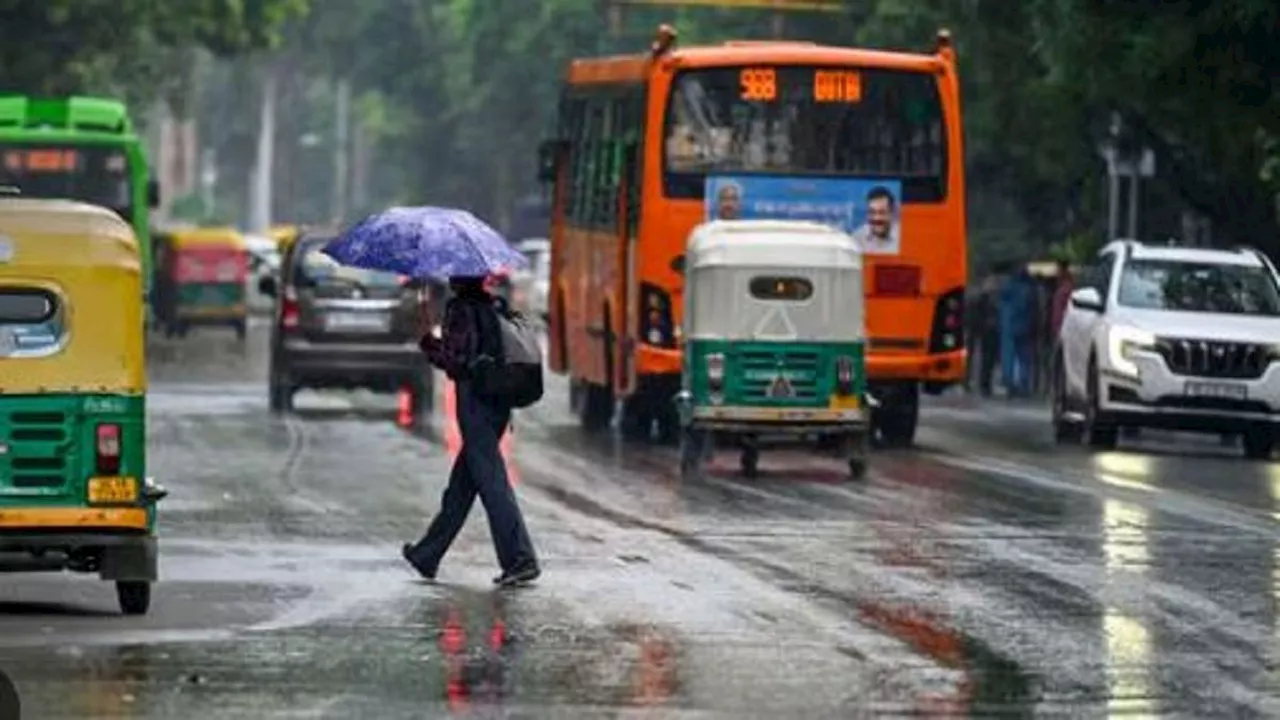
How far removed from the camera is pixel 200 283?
70812 millimetres

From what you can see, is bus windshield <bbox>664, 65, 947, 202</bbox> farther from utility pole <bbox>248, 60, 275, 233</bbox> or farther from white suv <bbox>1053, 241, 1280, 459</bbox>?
utility pole <bbox>248, 60, 275, 233</bbox>

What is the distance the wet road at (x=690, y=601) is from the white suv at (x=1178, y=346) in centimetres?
359

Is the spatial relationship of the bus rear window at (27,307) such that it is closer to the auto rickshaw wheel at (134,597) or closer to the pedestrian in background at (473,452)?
the auto rickshaw wheel at (134,597)

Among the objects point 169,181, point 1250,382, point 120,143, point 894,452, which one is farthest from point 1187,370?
point 169,181

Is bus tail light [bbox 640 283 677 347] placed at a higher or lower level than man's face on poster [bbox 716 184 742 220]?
lower

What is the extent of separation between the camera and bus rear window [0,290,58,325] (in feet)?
55.4

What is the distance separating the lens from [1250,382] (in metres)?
33.7

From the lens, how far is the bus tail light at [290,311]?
127 feet

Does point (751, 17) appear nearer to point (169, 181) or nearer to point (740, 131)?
point (740, 131)

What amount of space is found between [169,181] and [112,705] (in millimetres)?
134410

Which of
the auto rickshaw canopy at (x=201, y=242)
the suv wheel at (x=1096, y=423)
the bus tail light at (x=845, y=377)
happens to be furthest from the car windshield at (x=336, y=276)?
the auto rickshaw canopy at (x=201, y=242)

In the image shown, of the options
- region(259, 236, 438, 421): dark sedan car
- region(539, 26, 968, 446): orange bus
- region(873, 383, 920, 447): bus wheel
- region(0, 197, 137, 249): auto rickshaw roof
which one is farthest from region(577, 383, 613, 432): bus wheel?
region(0, 197, 137, 249): auto rickshaw roof

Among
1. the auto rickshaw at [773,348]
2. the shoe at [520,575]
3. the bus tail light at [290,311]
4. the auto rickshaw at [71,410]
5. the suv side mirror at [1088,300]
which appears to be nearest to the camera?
the auto rickshaw at [71,410]

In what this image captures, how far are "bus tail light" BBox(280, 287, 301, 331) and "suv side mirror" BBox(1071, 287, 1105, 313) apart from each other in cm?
810
